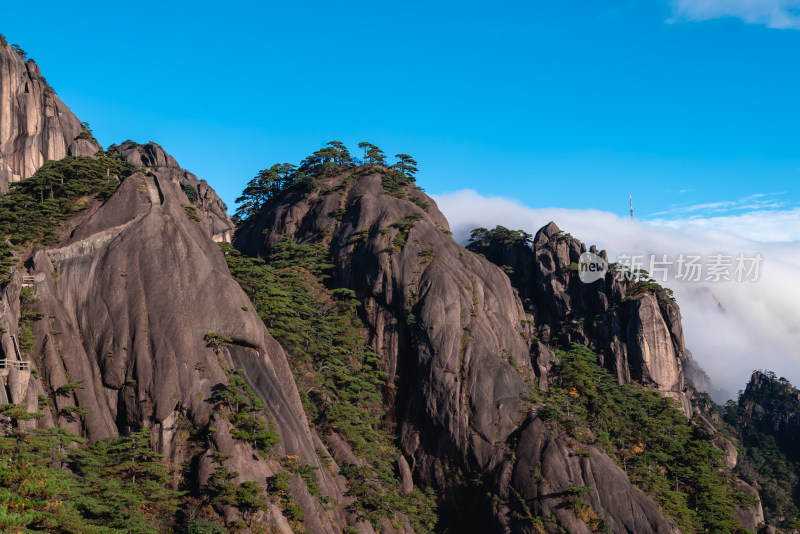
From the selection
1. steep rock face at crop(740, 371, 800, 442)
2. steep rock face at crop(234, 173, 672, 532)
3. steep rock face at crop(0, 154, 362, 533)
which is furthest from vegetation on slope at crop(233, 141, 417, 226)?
steep rock face at crop(740, 371, 800, 442)

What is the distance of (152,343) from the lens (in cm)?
4622

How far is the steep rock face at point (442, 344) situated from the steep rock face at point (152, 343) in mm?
14455

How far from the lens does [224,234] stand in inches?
4348

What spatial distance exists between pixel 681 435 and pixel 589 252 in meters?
30.7

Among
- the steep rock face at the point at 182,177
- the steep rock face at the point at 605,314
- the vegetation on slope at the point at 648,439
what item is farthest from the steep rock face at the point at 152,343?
the steep rock face at the point at 182,177

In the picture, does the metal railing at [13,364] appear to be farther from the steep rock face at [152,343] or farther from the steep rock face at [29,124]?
the steep rock face at [29,124]

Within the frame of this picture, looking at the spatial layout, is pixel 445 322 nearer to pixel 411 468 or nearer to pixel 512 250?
pixel 411 468

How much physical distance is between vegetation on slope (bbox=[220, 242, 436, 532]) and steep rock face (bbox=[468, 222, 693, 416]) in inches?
1393

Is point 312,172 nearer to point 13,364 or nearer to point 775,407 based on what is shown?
point 13,364

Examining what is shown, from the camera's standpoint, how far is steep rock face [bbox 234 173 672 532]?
6162cm

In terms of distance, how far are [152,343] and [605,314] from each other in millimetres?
67310

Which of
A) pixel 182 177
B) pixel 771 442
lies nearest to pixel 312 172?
pixel 182 177

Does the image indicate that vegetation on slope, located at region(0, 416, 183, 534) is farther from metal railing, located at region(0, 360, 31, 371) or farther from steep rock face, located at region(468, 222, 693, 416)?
steep rock face, located at region(468, 222, 693, 416)

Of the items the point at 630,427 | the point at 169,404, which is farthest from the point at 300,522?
the point at 630,427
